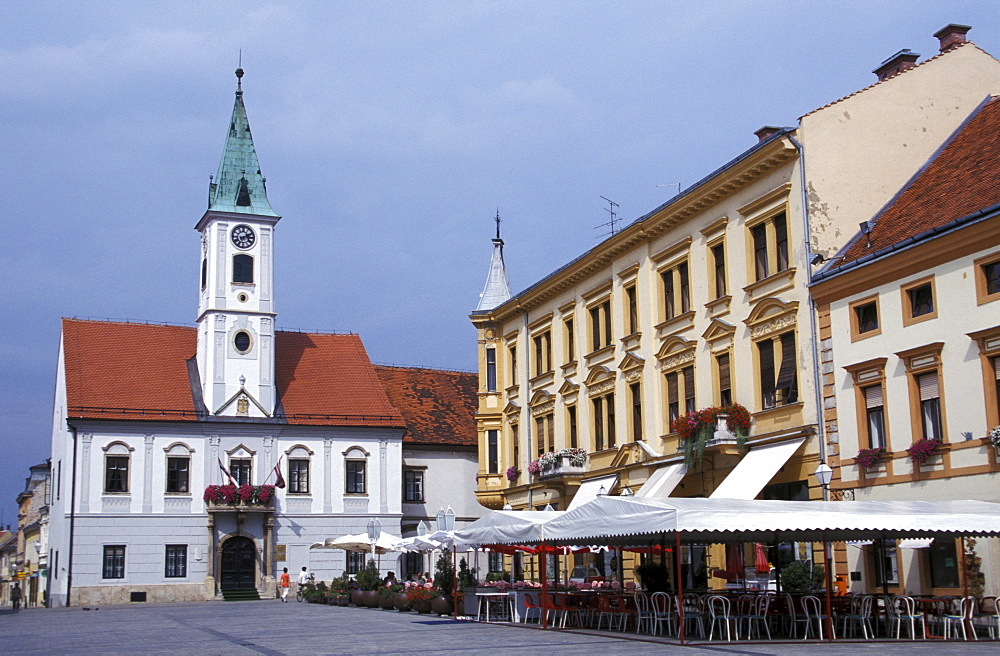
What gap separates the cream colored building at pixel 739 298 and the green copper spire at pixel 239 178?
21.0 metres

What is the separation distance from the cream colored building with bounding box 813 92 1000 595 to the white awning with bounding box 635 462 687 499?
21.7 ft

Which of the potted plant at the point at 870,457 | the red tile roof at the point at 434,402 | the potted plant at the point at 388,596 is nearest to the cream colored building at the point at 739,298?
the potted plant at the point at 870,457

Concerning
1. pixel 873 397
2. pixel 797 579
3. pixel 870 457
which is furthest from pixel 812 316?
pixel 797 579

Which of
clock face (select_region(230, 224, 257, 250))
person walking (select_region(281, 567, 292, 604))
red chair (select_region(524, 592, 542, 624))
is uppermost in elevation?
clock face (select_region(230, 224, 257, 250))

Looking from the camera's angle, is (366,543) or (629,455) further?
(366,543)

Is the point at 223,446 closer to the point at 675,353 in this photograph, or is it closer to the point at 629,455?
the point at 629,455

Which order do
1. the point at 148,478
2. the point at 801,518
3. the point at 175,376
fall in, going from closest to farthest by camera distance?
1. the point at 801,518
2. the point at 148,478
3. the point at 175,376

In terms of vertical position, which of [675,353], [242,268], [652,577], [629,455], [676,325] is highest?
[242,268]

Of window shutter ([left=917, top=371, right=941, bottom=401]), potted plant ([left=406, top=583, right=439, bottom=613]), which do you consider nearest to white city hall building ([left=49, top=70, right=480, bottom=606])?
potted plant ([left=406, top=583, right=439, bottom=613])

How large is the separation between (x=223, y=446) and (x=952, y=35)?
36764 mm

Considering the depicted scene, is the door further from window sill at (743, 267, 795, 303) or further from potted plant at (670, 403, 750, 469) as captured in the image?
window sill at (743, 267, 795, 303)

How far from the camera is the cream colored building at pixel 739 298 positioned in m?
28.7

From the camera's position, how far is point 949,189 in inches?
1069

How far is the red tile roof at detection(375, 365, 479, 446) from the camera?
6022cm
